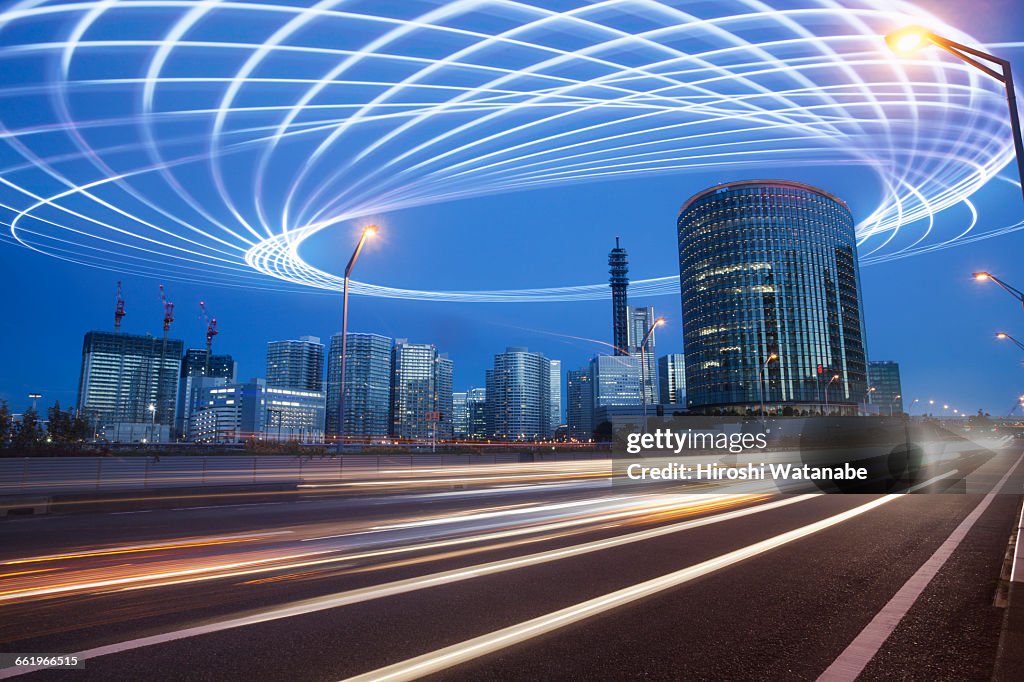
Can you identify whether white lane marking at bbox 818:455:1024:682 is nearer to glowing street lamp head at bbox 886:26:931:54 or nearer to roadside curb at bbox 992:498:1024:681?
roadside curb at bbox 992:498:1024:681

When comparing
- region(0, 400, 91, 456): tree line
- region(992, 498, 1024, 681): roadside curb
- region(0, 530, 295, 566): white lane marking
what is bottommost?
region(0, 530, 295, 566): white lane marking

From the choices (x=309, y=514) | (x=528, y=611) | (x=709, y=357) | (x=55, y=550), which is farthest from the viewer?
(x=709, y=357)

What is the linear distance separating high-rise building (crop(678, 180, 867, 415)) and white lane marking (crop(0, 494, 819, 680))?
14346 centimetres

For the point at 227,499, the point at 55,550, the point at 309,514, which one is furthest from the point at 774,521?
the point at 227,499

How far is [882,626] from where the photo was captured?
Result: 5.17m

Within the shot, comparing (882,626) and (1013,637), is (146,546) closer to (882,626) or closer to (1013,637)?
(882,626)

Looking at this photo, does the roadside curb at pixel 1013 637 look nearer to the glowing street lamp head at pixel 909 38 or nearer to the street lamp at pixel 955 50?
the street lamp at pixel 955 50

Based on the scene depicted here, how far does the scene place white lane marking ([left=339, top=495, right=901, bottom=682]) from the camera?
406 centimetres

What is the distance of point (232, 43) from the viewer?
75.8 ft

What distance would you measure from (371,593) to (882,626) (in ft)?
16.9

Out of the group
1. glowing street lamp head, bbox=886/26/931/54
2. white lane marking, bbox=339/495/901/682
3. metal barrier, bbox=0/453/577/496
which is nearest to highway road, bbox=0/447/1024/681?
white lane marking, bbox=339/495/901/682

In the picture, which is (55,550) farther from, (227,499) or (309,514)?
(227,499)

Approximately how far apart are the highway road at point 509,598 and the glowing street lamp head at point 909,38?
922 cm

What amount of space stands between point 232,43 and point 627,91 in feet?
62.8
